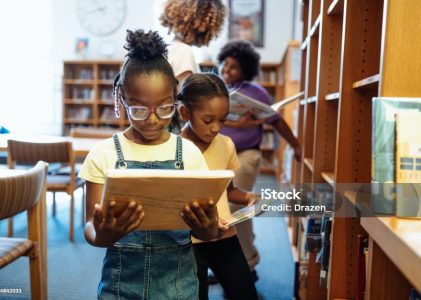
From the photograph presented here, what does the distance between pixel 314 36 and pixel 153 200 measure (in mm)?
1747

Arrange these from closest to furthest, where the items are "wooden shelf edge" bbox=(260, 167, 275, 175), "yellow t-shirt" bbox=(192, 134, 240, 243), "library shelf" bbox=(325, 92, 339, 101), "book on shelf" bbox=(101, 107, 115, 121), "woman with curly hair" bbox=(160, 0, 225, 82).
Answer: "yellow t-shirt" bbox=(192, 134, 240, 243), "library shelf" bbox=(325, 92, 339, 101), "woman with curly hair" bbox=(160, 0, 225, 82), "wooden shelf edge" bbox=(260, 167, 275, 175), "book on shelf" bbox=(101, 107, 115, 121)

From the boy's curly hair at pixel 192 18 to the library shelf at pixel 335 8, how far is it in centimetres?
47

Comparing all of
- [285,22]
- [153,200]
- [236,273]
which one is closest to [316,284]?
[236,273]

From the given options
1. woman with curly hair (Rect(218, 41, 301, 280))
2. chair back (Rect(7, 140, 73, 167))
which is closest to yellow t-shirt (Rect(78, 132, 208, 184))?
woman with curly hair (Rect(218, 41, 301, 280))

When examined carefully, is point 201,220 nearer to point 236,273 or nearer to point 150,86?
point 150,86

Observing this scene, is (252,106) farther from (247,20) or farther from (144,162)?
(247,20)

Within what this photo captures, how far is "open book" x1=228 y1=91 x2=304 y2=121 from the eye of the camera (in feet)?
6.40

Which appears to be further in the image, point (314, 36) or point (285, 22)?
point (285, 22)

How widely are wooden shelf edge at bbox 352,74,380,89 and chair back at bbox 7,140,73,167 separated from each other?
82.0 inches

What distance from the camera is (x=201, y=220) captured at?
0.88 m

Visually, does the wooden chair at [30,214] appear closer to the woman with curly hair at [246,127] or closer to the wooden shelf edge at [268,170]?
the woman with curly hair at [246,127]

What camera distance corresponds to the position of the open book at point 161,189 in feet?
2.53

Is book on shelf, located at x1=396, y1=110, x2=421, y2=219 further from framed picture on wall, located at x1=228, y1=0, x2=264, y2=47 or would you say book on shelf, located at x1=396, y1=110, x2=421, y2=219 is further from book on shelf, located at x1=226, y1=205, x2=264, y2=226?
framed picture on wall, located at x1=228, y1=0, x2=264, y2=47

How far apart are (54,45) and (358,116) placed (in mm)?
6389
